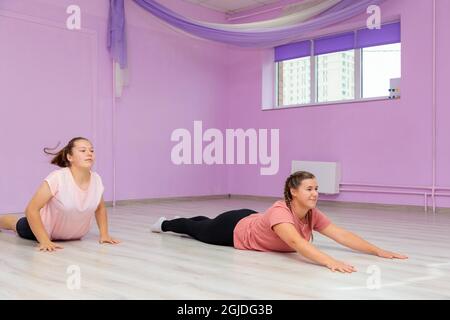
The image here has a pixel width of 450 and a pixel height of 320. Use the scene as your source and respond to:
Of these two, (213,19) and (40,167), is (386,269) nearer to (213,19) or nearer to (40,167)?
(40,167)

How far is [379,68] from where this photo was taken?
587 centimetres

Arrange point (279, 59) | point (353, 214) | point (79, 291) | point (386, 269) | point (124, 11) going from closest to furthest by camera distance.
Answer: point (79, 291) < point (386, 269) < point (353, 214) < point (124, 11) < point (279, 59)

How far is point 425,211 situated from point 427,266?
9.78 ft

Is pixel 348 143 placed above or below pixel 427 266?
above

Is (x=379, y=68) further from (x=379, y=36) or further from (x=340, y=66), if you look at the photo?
(x=340, y=66)

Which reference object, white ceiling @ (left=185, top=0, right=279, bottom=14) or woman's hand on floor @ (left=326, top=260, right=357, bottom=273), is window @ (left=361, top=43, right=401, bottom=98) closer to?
white ceiling @ (left=185, top=0, right=279, bottom=14)

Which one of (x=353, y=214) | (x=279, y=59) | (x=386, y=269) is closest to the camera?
(x=386, y=269)

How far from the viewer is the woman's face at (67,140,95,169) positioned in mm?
2914

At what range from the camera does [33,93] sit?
5.15 meters

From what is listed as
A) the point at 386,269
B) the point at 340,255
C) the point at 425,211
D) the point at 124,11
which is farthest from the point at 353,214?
the point at 124,11

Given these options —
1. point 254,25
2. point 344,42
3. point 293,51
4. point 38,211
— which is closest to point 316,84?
point 293,51

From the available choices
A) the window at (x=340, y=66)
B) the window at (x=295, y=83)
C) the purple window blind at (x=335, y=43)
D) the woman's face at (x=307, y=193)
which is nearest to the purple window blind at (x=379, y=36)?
the window at (x=340, y=66)

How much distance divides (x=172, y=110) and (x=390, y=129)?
2723mm

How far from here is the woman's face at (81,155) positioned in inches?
115
